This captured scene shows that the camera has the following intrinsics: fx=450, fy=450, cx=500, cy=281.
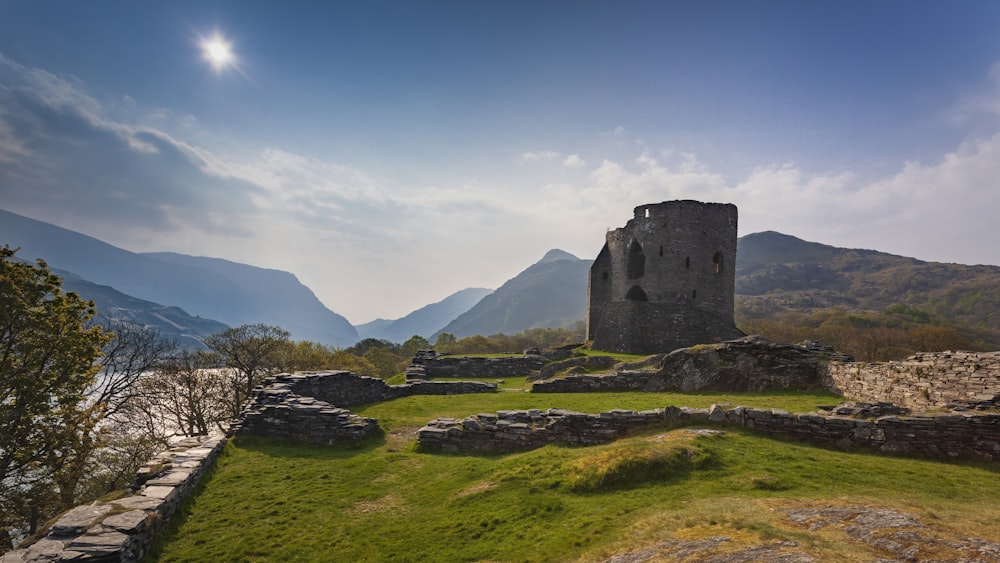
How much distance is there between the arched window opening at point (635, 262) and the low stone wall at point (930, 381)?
19755mm

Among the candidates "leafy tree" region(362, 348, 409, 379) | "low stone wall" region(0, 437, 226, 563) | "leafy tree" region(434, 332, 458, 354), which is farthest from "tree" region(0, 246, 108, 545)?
"leafy tree" region(434, 332, 458, 354)

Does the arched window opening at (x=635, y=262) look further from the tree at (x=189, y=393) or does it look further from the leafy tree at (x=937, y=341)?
the tree at (x=189, y=393)

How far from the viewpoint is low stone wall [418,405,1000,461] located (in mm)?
10164

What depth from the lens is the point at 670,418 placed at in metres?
12.6

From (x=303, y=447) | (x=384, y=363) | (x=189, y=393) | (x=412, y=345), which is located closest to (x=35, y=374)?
(x=303, y=447)

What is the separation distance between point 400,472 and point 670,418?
302 inches

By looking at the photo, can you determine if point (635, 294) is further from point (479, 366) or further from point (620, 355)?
point (479, 366)

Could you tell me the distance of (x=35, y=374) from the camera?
54.2 ft

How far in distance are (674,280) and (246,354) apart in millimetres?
32837

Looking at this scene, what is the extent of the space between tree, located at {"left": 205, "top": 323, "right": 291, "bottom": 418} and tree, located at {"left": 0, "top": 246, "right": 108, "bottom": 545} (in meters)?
14.1

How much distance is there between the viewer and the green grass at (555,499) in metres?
7.11

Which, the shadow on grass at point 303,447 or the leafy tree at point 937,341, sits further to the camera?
the leafy tree at point 937,341

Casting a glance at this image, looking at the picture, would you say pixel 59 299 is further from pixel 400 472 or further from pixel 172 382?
pixel 172 382

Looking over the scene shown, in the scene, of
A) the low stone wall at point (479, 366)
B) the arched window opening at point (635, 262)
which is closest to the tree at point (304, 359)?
the low stone wall at point (479, 366)
